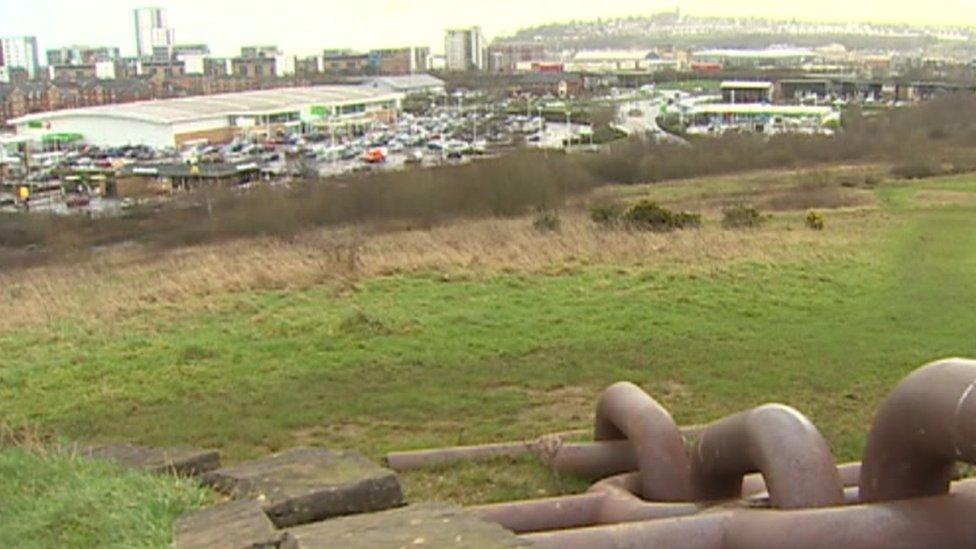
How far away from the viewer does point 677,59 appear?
559ft

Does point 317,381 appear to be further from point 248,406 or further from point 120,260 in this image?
point 120,260

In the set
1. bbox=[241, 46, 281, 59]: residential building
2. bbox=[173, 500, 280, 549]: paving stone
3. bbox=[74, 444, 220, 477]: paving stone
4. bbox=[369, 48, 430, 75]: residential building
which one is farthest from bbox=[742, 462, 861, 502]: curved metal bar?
bbox=[241, 46, 281, 59]: residential building

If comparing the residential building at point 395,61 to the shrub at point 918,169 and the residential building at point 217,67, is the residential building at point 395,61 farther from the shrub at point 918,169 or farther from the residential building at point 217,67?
the shrub at point 918,169

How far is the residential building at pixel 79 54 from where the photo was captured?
561 feet

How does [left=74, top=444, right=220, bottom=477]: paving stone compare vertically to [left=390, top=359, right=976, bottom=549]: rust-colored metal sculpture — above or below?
below

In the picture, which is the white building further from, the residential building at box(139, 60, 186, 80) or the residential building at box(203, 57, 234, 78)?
the residential building at box(139, 60, 186, 80)

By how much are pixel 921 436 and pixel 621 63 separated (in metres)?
168

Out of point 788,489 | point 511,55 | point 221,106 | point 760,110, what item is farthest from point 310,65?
point 788,489

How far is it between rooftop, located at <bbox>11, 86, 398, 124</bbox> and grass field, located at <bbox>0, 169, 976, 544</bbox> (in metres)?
70.7

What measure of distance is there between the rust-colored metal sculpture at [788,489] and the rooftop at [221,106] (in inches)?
3210

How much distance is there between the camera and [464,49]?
166875 mm

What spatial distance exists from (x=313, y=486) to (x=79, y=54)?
623 ft

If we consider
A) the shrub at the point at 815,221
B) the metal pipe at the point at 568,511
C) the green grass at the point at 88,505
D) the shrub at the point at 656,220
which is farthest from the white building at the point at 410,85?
the metal pipe at the point at 568,511

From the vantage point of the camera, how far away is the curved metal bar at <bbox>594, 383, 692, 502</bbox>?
13.5 feet
